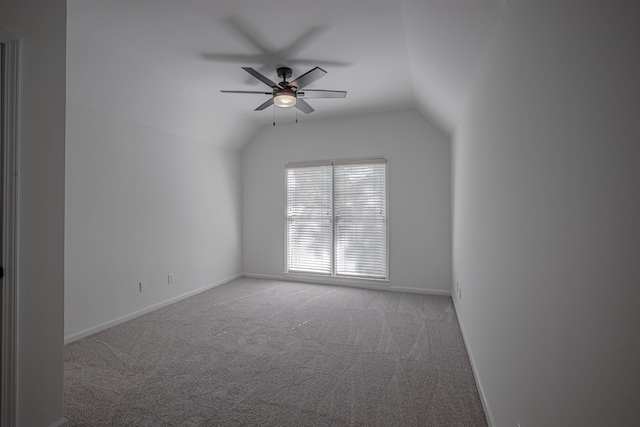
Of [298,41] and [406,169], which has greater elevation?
[298,41]

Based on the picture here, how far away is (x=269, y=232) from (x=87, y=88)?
3561 millimetres

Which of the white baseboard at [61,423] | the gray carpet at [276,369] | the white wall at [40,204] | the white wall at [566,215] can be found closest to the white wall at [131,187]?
the gray carpet at [276,369]

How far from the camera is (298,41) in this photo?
2975mm

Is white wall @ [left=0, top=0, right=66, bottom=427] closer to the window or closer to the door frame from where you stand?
the door frame

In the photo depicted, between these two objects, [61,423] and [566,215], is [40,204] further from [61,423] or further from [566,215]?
[566,215]

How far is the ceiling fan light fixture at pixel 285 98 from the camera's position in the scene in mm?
3379

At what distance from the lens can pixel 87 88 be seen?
3246 millimetres

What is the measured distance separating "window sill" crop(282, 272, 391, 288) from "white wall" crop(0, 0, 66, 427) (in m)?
4.04

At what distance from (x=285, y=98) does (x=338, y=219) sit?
2.61 meters

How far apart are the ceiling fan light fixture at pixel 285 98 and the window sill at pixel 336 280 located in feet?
10.4

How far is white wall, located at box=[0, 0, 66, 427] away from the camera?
1.76 meters

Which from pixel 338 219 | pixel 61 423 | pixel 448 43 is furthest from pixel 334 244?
pixel 61 423

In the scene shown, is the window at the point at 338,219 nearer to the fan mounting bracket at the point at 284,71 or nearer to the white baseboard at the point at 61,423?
the fan mounting bracket at the point at 284,71

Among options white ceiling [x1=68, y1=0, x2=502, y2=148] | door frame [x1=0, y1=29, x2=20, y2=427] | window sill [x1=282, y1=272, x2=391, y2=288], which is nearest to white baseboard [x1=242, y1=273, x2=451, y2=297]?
window sill [x1=282, y1=272, x2=391, y2=288]
